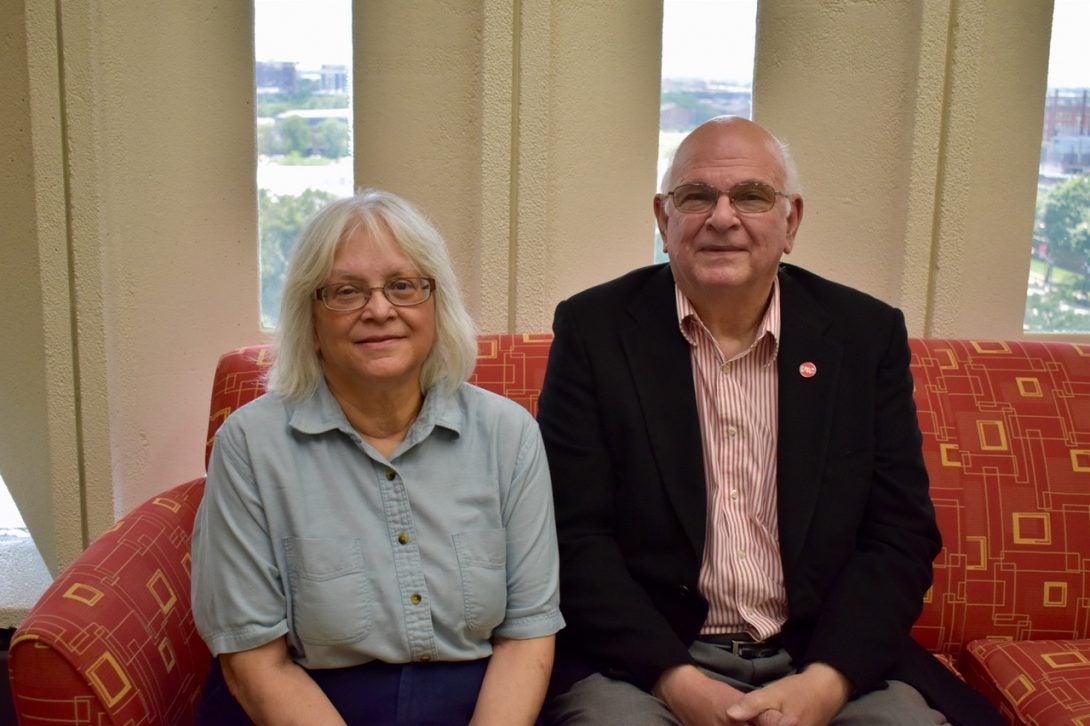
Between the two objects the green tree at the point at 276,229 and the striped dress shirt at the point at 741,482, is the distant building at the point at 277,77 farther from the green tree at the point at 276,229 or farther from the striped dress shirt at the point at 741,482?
the striped dress shirt at the point at 741,482

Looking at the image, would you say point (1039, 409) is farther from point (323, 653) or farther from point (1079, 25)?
point (323, 653)

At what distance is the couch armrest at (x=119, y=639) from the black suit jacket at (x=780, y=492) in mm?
675

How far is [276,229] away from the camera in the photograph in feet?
9.53

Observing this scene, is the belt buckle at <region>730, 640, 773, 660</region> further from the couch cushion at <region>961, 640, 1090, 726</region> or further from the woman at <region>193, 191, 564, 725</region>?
the couch cushion at <region>961, 640, 1090, 726</region>

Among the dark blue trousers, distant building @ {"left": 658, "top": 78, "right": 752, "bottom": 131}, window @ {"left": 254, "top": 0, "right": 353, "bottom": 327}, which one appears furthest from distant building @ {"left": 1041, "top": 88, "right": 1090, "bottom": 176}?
the dark blue trousers

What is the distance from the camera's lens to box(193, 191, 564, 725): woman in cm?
155

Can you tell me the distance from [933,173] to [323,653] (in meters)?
1.89

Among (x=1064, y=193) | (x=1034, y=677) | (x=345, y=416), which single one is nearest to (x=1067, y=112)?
(x=1064, y=193)

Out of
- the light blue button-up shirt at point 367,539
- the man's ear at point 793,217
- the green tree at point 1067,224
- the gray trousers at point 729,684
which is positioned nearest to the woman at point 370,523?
the light blue button-up shirt at point 367,539

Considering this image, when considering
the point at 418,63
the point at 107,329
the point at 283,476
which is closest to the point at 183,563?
the point at 283,476

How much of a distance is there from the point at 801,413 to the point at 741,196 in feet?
1.34

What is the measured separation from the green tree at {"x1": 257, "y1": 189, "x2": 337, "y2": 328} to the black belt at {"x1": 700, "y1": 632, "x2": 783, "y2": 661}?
168cm

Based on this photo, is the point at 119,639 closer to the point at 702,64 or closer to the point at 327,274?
the point at 327,274

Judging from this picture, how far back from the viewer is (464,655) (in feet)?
5.32
